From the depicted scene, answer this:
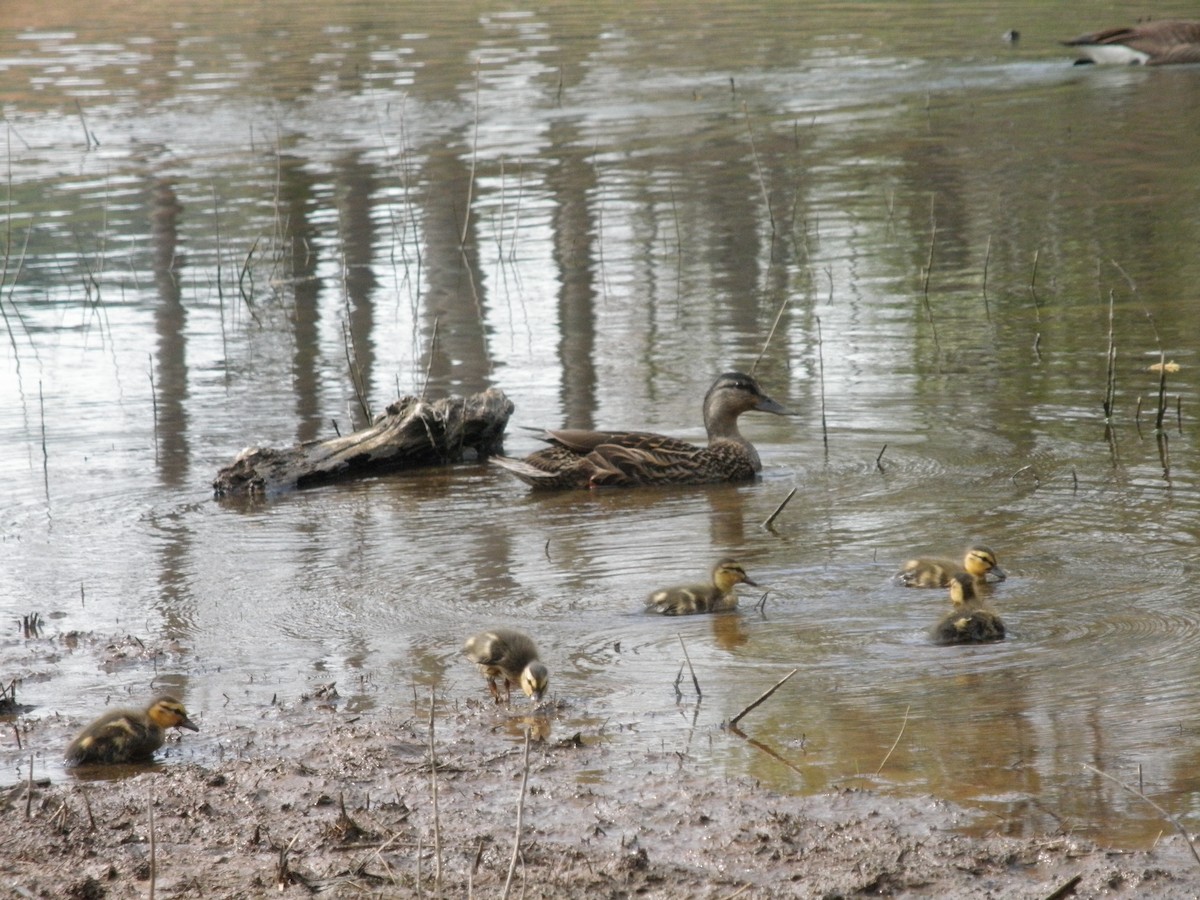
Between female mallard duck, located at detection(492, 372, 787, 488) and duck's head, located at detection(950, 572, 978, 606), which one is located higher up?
female mallard duck, located at detection(492, 372, 787, 488)

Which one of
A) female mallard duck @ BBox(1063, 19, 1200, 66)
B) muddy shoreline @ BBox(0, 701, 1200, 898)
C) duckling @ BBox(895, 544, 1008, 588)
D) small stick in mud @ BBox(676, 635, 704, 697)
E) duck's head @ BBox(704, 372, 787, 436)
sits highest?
female mallard duck @ BBox(1063, 19, 1200, 66)

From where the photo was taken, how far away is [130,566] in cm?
816

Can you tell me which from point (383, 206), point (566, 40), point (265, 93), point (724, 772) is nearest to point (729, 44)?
point (566, 40)

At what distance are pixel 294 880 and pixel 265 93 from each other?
25.8 metres

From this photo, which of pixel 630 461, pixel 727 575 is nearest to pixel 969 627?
pixel 727 575

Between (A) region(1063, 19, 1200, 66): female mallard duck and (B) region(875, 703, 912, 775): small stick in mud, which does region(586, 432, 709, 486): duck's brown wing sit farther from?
(A) region(1063, 19, 1200, 66): female mallard duck

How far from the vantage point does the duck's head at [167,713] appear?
5.63 metres

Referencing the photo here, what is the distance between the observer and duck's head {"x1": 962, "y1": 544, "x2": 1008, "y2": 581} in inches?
276

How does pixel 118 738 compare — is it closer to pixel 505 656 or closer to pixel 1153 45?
pixel 505 656

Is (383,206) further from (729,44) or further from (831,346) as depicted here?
(729,44)

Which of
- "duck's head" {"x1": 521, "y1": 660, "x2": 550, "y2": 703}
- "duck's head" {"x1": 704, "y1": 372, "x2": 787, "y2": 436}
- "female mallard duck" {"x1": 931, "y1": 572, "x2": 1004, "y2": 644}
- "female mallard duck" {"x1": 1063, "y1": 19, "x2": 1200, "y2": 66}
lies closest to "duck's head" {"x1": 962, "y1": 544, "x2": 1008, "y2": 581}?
"female mallard duck" {"x1": 931, "y1": 572, "x2": 1004, "y2": 644}

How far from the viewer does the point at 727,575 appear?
23.1ft

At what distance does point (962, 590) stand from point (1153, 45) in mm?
23737

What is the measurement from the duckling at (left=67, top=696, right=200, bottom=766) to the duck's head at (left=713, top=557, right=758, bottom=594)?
2.34 meters
